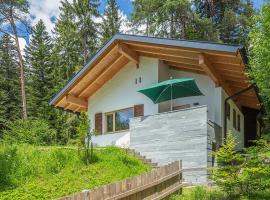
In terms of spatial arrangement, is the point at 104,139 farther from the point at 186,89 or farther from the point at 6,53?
the point at 6,53

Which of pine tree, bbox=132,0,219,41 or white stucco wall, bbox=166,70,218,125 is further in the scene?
pine tree, bbox=132,0,219,41

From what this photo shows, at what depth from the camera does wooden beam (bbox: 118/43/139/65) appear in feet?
47.1

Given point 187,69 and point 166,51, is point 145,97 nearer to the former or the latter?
point 187,69

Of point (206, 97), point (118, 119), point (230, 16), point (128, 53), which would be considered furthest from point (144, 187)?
point (230, 16)

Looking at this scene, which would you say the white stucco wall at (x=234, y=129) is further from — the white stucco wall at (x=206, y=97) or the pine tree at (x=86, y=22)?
the pine tree at (x=86, y=22)

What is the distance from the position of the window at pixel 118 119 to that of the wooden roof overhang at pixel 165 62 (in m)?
1.64

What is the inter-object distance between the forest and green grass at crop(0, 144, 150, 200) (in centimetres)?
1231

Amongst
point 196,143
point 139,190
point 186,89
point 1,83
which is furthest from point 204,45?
point 1,83

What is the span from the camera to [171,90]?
514 inches

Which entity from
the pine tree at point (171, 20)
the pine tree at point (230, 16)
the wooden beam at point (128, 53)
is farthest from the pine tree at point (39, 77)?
the wooden beam at point (128, 53)

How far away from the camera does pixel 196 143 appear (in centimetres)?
1112

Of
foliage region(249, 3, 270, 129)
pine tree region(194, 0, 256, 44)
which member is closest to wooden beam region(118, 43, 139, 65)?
foliage region(249, 3, 270, 129)

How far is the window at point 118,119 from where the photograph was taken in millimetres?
15680

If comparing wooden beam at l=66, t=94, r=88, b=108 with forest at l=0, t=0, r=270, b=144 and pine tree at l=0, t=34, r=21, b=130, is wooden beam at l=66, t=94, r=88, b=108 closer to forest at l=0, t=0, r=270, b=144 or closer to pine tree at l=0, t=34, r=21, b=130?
forest at l=0, t=0, r=270, b=144
